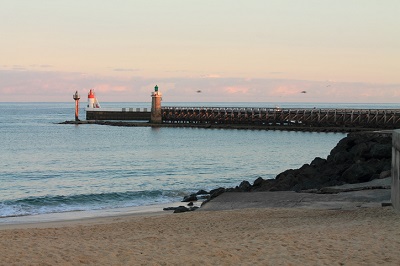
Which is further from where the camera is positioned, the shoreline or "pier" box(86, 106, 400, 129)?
"pier" box(86, 106, 400, 129)

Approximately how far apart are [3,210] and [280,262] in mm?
13772

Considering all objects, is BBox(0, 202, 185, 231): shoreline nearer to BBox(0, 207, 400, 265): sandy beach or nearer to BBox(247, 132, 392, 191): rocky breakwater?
BBox(0, 207, 400, 265): sandy beach

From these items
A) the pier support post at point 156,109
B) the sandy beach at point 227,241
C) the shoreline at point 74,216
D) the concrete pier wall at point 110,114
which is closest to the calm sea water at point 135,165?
the shoreline at point 74,216

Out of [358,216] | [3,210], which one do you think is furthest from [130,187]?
[358,216]

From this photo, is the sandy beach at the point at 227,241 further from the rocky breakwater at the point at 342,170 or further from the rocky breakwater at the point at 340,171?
the rocky breakwater at the point at 342,170

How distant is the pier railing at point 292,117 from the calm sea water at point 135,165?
329 cm

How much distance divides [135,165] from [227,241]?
26548 millimetres

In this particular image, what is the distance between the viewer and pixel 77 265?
961 centimetres

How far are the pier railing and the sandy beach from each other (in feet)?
159

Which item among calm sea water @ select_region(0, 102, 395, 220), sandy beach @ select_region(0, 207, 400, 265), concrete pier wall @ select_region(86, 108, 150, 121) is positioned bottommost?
calm sea water @ select_region(0, 102, 395, 220)

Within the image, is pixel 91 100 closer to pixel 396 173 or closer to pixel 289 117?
pixel 289 117

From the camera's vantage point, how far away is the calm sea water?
81.0 feet

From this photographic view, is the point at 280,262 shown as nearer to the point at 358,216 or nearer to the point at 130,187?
the point at 358,216

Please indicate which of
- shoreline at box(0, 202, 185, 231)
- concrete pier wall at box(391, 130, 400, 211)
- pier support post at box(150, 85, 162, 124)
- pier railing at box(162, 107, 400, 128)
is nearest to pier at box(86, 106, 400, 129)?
pier railing at box(162, 107, 400, 128)
